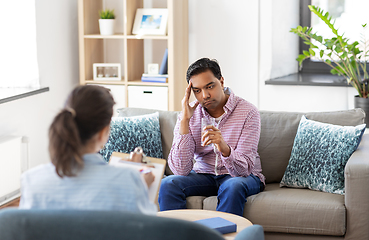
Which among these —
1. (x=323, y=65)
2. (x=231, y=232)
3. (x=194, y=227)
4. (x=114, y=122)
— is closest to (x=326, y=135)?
(x=231, y=232)

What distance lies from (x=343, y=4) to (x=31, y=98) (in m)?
2.71

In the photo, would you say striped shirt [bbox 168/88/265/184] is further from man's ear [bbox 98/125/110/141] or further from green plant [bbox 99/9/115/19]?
green plant [bbox 99/9/115/19]

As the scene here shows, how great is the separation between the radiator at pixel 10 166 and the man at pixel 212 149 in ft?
4.29

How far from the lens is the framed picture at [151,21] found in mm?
3998

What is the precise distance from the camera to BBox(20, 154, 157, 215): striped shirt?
108 cm

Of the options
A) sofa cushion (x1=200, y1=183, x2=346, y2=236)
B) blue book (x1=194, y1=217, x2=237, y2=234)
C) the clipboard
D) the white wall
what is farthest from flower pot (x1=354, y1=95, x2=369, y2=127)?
the clipboard

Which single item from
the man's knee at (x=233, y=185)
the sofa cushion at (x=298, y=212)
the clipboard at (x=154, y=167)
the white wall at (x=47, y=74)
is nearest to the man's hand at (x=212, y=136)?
the man's knee at (x=233, y=185)

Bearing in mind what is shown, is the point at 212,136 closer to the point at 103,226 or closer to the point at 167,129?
the point at 167,129

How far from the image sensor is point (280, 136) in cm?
262

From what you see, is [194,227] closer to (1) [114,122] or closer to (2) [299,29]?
(1) [114,122]

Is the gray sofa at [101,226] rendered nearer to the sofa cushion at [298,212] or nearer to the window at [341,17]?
the sofa cushion at [298,212]

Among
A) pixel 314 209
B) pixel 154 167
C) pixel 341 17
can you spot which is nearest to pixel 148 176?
pixel 154 167

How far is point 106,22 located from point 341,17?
203 cm

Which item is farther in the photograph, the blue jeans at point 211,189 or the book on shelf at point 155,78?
the book on shelf at point 155,78
